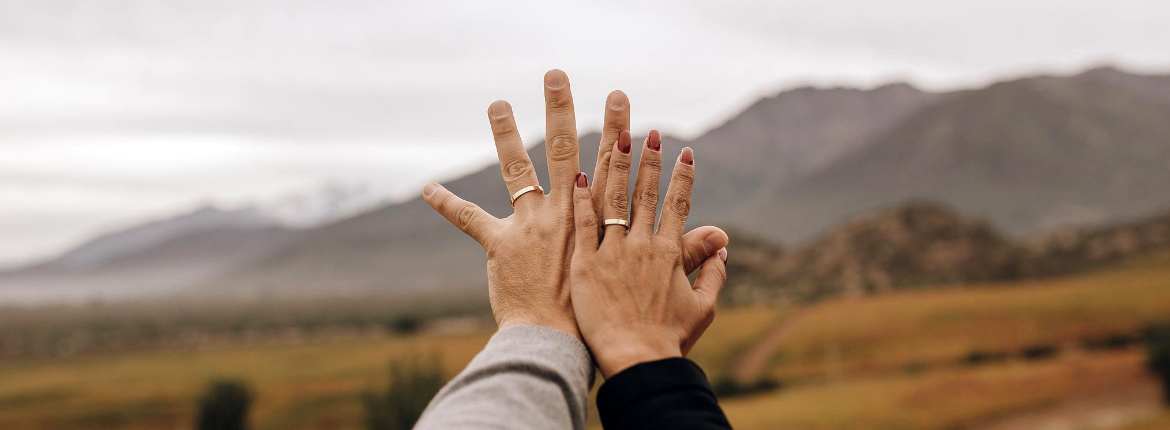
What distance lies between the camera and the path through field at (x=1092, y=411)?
47625 mm

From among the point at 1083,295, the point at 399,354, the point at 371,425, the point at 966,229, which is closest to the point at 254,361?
the point at 399,354

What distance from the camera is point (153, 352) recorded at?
413 feet

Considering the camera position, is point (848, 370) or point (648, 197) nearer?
point (648, 197)

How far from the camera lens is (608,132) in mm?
2980

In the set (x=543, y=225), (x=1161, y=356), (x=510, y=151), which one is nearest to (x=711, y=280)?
(x=543, y=225)

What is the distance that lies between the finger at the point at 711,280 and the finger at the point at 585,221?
466 mm

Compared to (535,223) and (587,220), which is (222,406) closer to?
(535,223)

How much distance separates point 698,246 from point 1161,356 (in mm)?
55824

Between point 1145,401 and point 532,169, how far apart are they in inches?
2314

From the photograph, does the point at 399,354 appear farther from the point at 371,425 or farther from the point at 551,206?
the point at 551,206

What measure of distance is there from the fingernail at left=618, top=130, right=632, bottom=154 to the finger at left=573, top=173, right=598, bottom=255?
7.1 inches

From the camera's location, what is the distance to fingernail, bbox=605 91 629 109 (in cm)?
299

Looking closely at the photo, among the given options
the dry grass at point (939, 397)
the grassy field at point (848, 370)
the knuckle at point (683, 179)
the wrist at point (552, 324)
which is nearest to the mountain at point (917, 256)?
the grassy field at point (848, 370)

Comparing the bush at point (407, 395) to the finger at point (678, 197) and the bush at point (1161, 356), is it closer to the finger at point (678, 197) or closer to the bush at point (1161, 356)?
the finger at point (678, 197)
